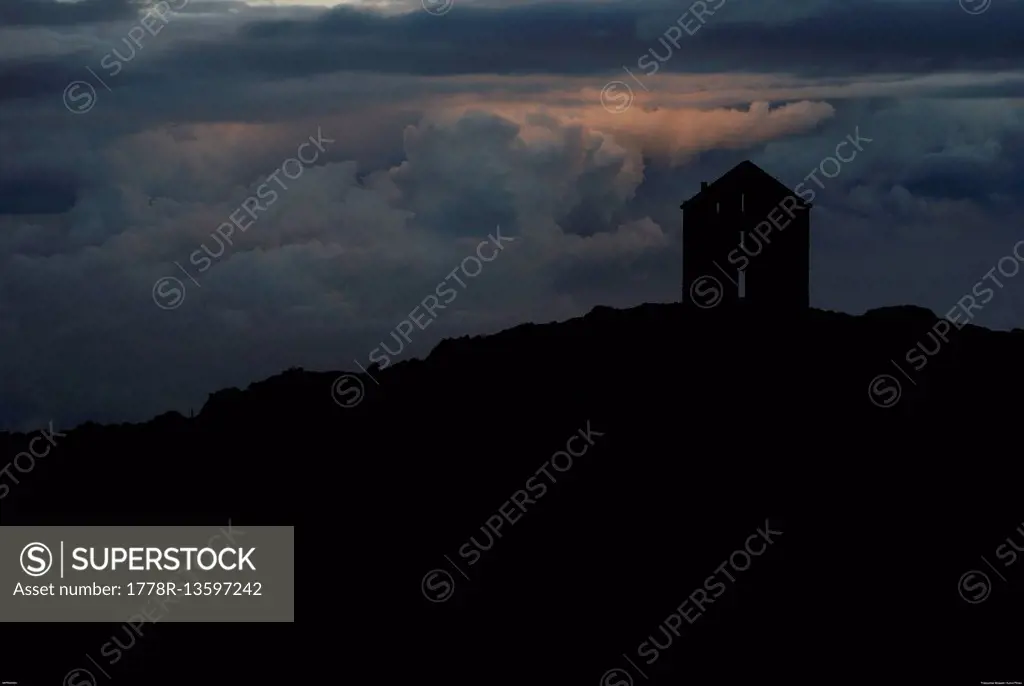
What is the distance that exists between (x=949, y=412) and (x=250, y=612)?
2372 cm

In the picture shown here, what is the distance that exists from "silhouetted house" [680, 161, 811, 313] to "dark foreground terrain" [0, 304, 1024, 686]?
1098 mm

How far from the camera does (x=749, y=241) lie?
153ft

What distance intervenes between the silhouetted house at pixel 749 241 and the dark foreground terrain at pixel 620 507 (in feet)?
3.60

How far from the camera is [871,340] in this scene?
153 ft

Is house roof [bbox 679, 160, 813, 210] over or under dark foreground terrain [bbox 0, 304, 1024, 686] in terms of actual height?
over

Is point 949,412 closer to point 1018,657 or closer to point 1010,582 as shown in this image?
point 1010,582

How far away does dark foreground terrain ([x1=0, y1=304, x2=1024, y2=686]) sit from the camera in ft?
120

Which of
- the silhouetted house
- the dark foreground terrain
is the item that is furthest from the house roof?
the dark foreground terrain

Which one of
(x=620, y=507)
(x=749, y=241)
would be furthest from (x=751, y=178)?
(x=620, y=507)

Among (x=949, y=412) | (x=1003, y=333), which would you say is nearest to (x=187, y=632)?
(x=949, y=412)

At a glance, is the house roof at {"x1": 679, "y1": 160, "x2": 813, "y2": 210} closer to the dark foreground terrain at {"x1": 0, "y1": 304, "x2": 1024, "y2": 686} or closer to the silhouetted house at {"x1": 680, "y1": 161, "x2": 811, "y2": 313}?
the silhouetted house at {"x1": 680, "y1": 161, "x2": 811, "y2": 313}

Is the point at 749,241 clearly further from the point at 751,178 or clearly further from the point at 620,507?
the point at 620,507

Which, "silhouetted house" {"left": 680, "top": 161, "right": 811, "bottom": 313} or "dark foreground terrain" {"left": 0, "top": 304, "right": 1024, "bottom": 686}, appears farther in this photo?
"silhouetted house" {"left": 680, "top": 161, "right": 811, "bottom": 313}

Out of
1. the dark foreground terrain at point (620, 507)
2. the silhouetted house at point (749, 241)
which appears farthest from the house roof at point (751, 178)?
the dark foreground terrain at point (620, 507)
